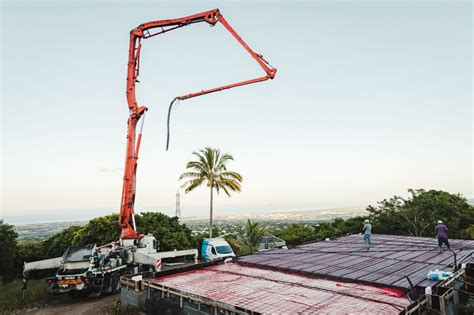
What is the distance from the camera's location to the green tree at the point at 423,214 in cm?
3081

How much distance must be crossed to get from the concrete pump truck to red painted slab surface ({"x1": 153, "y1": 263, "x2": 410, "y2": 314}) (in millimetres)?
3566

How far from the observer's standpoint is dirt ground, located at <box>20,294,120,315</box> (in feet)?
41.9

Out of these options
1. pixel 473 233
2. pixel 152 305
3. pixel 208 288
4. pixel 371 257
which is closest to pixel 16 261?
pixel 152 305

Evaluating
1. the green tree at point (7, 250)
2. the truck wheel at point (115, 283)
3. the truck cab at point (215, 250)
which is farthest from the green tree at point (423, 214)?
the green tree at point (7, 250)

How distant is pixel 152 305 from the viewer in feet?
36.8

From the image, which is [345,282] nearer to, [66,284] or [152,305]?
[152,305]

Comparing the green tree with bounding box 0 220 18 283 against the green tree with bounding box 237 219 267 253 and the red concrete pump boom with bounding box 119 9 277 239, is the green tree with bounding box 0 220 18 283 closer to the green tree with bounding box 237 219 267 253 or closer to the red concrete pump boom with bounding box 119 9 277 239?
the red concrete pump boom with bounding box 119 9 277 239

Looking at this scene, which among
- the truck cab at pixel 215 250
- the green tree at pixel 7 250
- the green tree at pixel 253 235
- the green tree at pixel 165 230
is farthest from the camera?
the green tree at pixel 253 235

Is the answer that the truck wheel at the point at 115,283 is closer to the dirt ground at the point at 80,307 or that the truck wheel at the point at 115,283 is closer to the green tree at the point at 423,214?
the dirt ground at the point at 80,307

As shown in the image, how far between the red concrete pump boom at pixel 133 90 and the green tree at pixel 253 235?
13.5 meters

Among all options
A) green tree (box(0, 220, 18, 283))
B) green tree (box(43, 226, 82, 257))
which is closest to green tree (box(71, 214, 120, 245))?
green tree (box(43, 226, 82, 257))

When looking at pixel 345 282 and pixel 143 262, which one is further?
pixel 143 262

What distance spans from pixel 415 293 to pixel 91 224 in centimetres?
2153

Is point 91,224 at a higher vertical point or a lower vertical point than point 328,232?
higher
